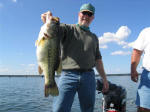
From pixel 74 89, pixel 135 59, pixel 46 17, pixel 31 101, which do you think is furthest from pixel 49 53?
pixel 31 101

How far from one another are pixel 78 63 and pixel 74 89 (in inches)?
19.7

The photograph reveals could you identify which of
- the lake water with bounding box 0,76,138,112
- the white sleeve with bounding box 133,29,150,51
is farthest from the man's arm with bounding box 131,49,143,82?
the lake water with bounding box 0,76,138,112

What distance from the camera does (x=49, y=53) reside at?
318 cm

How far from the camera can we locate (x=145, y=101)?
3635 mm

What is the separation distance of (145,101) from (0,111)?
567 inches

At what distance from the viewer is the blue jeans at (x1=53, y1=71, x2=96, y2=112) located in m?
3.62

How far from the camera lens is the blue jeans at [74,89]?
11.9 ft

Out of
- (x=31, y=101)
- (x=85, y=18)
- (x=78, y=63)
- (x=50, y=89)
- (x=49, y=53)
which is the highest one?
(x=85, y=18)

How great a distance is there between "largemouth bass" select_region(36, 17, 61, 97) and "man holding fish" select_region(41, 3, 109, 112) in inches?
13.5

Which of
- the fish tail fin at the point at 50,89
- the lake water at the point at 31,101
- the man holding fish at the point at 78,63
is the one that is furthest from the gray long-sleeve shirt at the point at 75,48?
the lake water at the point at 31,101

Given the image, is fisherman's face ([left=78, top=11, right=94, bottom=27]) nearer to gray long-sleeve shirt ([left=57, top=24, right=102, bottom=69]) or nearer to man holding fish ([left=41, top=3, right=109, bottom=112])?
man holding fish ([left=41, top=3, right=109, bottom=112])

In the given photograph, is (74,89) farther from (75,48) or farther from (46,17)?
(46,17)

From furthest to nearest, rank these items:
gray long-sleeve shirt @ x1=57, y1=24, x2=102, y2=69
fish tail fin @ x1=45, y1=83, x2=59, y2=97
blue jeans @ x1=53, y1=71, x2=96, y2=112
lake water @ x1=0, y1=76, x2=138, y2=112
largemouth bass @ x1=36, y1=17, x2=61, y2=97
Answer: lake water @ x1=0, y1=76, x2=138, y2=112 < gray long-sleeve shirt @ x1=57, y1=24, x2=102, y2=69 < blue jeans @ x1=53, y1=71, x2=96, y2=112 < fish tail fin @ x1=45, y1=83, x2=59, y2=97 < largemouth bass @ x1=36, y1=17, x2=61, y2=97

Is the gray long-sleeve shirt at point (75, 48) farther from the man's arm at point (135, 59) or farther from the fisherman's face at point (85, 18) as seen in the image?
the man's arm at point (135, 59)
